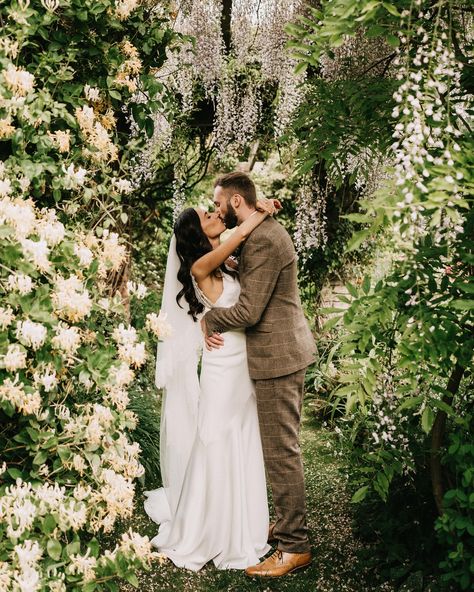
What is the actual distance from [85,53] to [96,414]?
4.55 feet

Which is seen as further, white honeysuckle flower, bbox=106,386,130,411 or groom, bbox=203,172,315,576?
groom, bbox=203,172,315,576

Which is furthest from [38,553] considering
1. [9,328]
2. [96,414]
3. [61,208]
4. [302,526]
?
[302,526]

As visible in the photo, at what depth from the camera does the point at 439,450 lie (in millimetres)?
2848

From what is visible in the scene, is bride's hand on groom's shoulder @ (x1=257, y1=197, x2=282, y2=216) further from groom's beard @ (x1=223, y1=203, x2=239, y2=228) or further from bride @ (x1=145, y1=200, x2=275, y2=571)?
groom's beard @ (x1=223, y1=203, x2=239, y2=228)

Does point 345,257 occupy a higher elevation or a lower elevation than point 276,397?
higher

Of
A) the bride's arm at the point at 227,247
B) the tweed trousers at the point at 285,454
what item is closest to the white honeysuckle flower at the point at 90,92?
the bride's arm at the point at 227,247

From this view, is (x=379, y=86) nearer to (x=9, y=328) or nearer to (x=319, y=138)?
(x=319, y=138)

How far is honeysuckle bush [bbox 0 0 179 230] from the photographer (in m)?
2.14

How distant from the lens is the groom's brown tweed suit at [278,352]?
11.1ft

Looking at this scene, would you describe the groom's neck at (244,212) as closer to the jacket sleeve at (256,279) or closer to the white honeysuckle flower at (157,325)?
the jacket sleeve at (256,279)

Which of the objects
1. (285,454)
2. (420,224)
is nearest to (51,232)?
(420,224)

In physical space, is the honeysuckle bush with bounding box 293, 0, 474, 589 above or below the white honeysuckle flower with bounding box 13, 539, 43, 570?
above

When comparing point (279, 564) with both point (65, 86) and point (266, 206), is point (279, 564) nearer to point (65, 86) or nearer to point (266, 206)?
point (266, 206)

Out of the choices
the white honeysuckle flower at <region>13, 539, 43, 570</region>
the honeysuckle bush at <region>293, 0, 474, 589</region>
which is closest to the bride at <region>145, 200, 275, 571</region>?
the honeysuckle bush at <region>293, 0, 474, 589</region>
